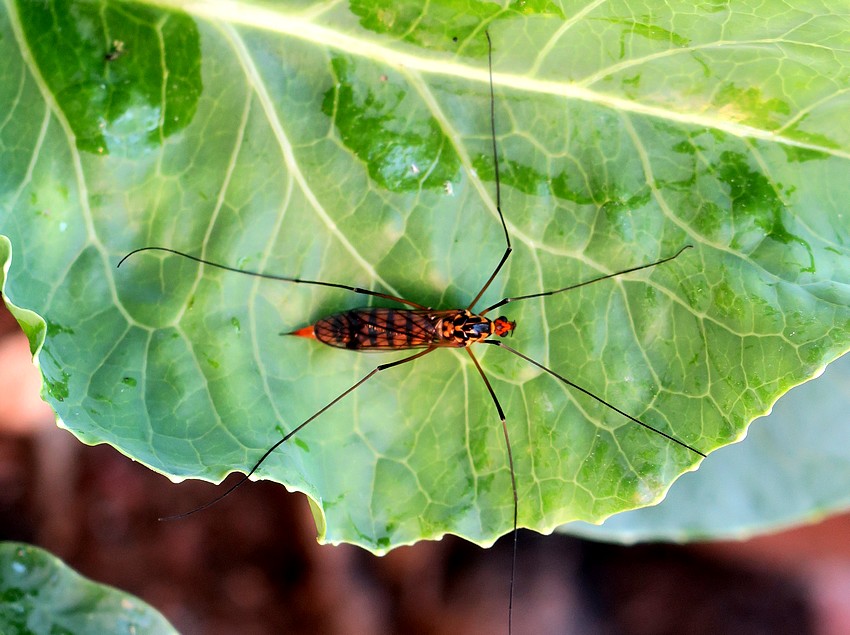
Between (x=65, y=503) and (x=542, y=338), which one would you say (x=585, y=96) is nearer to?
(x=542, y=338)

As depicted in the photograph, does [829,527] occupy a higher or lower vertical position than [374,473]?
lower

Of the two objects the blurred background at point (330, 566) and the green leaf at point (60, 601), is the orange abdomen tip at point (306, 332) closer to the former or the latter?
the green leaf at point (60, 601)

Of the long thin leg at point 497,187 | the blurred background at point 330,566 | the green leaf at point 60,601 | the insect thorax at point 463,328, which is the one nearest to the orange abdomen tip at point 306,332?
the insect thorax at point 463,328

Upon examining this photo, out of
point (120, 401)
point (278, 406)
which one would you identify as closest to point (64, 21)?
point (120, 401)

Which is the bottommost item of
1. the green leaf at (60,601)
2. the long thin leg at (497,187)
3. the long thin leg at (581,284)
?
the green leaf at (60,601)

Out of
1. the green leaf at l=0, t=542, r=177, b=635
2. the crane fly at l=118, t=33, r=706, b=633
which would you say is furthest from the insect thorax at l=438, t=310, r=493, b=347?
the green leaf at l=0, t=542, r=177, b=635

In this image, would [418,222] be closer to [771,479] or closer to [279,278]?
[279,278]

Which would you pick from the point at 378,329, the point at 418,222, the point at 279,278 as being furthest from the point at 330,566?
the point at 418,222

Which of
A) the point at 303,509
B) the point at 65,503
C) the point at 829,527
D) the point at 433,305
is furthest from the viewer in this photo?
the point at 829,527
